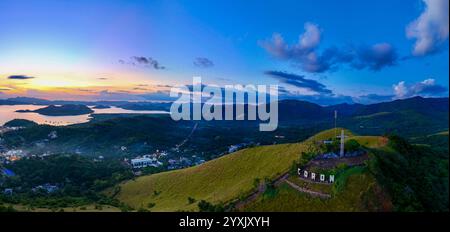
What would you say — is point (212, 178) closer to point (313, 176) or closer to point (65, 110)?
point (313, 176)

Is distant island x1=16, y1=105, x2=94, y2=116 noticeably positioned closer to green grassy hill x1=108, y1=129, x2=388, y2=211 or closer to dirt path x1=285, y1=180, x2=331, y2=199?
green grassy hill x1=108, y1=129, x2=388, y2=211

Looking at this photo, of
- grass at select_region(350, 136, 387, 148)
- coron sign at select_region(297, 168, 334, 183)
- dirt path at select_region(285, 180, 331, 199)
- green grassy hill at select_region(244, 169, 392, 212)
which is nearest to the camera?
green grassy hill at select_region(244, 169, 392, 212)

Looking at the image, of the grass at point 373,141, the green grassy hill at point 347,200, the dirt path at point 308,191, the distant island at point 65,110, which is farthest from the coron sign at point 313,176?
the distant island at point 65,110

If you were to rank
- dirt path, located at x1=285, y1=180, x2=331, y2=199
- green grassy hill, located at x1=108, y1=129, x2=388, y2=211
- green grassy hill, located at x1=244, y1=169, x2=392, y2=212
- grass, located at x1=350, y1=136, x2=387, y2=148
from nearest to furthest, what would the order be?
green grassy hill, located at x1=244, y1=169, x2=392, y2=212, dirt path, located at x1=285, y1=180, x2=331, y2=199, green grassy hill, located at x1=108, y1=129, x2=388, y2=211, grass, located at x1=350, y1=136, x2=387, y2=148

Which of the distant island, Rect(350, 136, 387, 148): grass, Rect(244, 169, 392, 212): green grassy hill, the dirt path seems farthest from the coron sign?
the distant island

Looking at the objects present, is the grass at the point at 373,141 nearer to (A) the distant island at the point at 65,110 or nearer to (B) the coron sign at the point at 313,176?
(B) the coron sign at the point at 313,176
